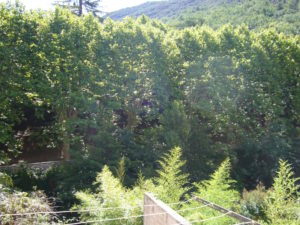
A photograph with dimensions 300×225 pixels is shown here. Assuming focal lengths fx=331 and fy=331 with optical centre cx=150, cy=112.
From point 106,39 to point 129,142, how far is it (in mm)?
4778

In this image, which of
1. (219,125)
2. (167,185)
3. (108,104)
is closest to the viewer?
(167,185)

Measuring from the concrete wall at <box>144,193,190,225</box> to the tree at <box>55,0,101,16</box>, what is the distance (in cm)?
2049

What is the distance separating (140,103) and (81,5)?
11714 millimetres

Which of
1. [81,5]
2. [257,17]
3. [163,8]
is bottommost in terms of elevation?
[81,5]

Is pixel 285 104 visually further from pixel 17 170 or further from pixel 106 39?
pixel 17 170

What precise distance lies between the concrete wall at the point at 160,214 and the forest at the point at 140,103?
400cm

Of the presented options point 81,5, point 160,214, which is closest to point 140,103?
point 160,214

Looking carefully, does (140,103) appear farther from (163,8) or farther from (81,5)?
(163,8)

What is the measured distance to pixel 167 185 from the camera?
719cm

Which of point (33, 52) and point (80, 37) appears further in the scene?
point (80, 37)

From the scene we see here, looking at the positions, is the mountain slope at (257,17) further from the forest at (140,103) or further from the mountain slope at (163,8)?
the forest at (140,103)

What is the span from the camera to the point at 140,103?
1545 cm

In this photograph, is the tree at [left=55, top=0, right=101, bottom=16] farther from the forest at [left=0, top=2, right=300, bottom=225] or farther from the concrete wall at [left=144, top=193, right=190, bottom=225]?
the concrete wall at [left=144, top=193, right=190, bottom=225]

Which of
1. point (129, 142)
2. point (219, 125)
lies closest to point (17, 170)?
point (129, 142)
